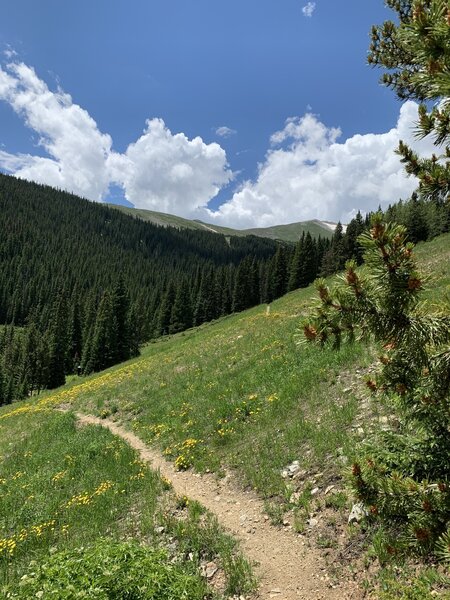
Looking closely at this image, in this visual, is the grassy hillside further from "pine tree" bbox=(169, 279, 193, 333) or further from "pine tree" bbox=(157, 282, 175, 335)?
"pine tree" bbox=(157, 282, 175, 335)

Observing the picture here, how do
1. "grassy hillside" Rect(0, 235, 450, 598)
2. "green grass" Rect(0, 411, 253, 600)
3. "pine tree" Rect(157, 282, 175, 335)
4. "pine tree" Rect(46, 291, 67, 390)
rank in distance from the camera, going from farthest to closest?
"pine tree" Rect(157, 282, 175, 335) → "pine tree" Rect(46, 291, 67, 390) → "grassy hillside" Rect(0, 235, 450, 598) → "green grass" Rect(0, 411, 253, 600)

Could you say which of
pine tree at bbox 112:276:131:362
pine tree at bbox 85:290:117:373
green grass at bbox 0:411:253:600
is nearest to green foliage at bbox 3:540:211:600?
green grass at bbox 0:411:253:600

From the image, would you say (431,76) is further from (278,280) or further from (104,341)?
(278,280)

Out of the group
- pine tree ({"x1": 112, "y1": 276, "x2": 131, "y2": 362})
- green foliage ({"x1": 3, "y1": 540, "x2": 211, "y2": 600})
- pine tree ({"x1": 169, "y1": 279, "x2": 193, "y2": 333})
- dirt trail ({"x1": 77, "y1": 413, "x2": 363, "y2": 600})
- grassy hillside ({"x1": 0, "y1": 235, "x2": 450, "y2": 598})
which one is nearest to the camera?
green foliage ({"x1": 3, "y1": 540, "x2": 211, "y2": 600})

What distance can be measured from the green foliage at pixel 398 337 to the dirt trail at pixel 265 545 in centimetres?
344

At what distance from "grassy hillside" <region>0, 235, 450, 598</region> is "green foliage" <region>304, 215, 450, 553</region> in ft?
2.69

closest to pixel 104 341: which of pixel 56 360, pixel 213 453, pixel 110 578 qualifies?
pixel 56 360

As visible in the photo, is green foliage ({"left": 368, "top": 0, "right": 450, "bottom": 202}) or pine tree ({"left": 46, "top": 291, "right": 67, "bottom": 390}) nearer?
green foliage ({"left": 368, "top": 0, "right": 450, "bottom": 202})

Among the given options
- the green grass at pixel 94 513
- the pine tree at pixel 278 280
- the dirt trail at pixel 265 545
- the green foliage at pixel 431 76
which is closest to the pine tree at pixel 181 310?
the pine tree at pixel 278 280

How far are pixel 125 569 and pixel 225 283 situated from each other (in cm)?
10431

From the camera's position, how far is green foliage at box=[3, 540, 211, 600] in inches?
189

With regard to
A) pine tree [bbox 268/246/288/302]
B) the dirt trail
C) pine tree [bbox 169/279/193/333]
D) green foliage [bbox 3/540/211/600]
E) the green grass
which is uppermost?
pine tree [bbox 268/246/288/302]

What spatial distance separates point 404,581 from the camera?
5.43 m

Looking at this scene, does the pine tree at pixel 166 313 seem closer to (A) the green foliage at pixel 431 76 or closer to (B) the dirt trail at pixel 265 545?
(B) the dirt trail at pixel 265 545
